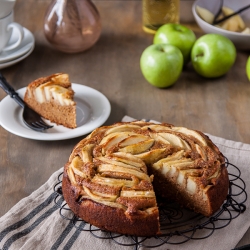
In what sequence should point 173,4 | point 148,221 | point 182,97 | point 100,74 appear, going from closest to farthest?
point 148,221 < point 182,97 < point 100,74 < point 173,4

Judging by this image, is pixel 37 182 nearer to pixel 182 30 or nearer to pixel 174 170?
pixel 174 170

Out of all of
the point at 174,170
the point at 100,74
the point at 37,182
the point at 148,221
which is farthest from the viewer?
the point at 100,74

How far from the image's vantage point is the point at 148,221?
1200 mm

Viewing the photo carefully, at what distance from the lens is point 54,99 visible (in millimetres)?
1784

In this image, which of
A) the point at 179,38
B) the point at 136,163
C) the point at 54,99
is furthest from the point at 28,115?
the point at 179,38

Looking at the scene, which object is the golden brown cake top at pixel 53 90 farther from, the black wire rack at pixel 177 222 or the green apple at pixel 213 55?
the green apple at pixel 213 55

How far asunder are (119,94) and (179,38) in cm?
37

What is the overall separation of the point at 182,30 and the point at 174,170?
3.28 ft

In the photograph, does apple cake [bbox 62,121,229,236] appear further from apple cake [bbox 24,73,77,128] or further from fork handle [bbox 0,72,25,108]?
fork handle [bbox 0,72,25,108]

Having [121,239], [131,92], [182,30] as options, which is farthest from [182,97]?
[121,239]

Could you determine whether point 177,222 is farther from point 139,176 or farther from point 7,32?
point 7,32

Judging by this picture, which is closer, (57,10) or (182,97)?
(182,97)

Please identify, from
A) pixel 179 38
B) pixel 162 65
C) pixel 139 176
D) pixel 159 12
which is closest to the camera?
pixel 139 176

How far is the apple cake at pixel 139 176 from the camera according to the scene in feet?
3.99
